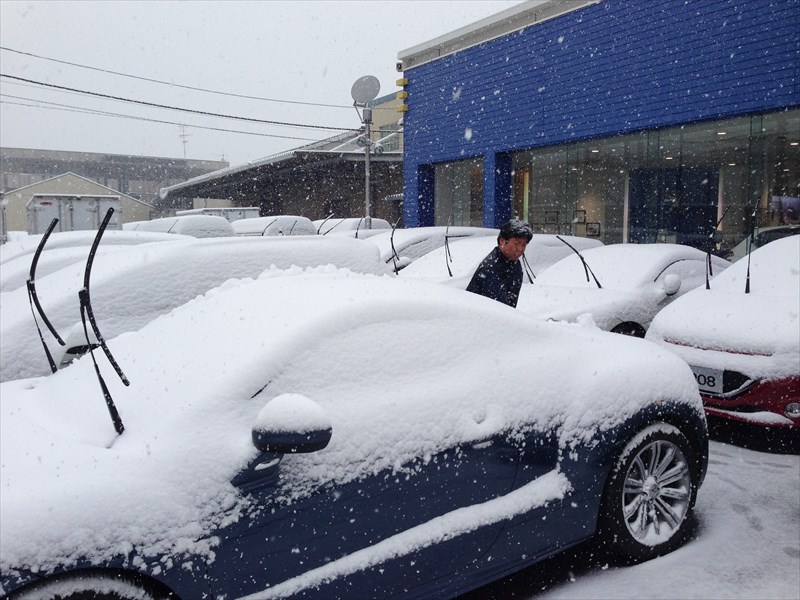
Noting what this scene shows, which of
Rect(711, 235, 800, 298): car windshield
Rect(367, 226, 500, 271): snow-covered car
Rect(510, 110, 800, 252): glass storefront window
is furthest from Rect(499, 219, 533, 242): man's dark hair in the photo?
Rect(510, 110, 800, 252): glass storefront window

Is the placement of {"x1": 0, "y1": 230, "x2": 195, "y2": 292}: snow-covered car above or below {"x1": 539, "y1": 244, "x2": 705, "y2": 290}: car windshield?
above

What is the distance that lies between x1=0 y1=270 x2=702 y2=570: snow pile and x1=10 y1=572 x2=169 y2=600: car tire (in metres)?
0.07

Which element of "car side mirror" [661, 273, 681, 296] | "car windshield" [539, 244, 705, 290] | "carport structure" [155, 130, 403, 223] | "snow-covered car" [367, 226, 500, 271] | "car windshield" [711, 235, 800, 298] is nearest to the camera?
"car windshield" [711, 235, 800, 298]

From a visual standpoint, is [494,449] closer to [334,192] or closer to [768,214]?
[768,214]

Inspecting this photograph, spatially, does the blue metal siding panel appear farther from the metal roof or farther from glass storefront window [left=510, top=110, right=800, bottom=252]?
glass storefront window [left=510, top=110, right=800, bottom=252]

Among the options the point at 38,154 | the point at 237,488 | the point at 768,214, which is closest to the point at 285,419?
the point at 237,488

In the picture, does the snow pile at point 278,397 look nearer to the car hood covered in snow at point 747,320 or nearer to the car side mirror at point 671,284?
the car hood covered in snow at point 747,320

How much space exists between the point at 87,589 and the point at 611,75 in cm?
1437

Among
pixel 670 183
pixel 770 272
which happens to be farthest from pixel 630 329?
pixel 670 183

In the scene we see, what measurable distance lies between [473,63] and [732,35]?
286 inches

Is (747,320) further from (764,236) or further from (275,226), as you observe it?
(275,226)

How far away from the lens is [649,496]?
3.38 m

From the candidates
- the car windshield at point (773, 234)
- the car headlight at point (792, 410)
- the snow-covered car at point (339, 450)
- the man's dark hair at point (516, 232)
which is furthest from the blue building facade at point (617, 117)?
the snow-covered car at point (339, 450)

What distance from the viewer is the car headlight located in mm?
4566
